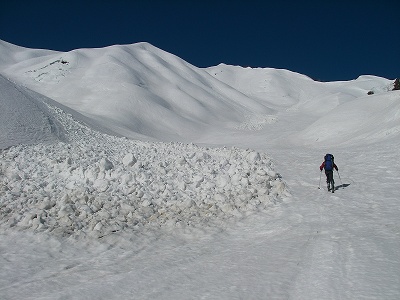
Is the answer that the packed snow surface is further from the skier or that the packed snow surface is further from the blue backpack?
the blue backpack

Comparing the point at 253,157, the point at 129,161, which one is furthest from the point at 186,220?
the point at 253,157

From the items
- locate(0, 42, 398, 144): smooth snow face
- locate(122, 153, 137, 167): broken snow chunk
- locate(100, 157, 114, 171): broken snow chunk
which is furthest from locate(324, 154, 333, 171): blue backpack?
locate(0, 42, 398, 144): smooth snow face

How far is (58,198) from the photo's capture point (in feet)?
38.9

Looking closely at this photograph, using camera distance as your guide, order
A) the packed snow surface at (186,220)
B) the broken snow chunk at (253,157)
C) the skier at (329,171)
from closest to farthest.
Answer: the packed snow surface at (186,220)
the skier at (329,171)
the broken snow chunk at (253,157)

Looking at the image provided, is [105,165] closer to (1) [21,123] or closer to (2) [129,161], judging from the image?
(2) [129,161]

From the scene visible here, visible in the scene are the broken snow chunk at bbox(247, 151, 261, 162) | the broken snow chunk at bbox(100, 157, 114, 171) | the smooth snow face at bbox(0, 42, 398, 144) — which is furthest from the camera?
the smooth snow face at bbox(0, 42, 398, 144)

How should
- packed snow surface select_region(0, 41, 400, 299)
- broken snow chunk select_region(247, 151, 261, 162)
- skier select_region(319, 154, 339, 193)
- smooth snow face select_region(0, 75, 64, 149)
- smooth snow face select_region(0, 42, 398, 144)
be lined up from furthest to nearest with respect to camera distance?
smooth snow face select_region(0, 42, 398, 144)
smooth snow face select_region(0, 75, 64, 149)
broken snow chunk select_region(247, 151, 261, 162)
skier select_region(319, 154, 339, 193)
packed snow surface select_region(0, 41, 400, 299)

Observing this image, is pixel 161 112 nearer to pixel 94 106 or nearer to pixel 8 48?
pixel 94 106

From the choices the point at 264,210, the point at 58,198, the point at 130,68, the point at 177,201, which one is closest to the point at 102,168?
the point at 58,198

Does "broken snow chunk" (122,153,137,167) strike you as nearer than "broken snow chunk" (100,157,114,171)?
No

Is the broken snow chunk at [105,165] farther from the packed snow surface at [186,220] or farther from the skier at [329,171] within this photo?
the skier at [329,171]

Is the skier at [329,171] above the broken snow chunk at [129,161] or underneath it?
underneath

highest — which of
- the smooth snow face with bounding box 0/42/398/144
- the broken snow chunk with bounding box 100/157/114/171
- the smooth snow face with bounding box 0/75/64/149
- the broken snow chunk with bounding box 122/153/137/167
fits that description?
the smooth snow face with bounding box 0/42/398/144

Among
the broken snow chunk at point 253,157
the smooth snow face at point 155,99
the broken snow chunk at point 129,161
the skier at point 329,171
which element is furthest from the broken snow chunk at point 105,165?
the smooth snow face at point 155,99
